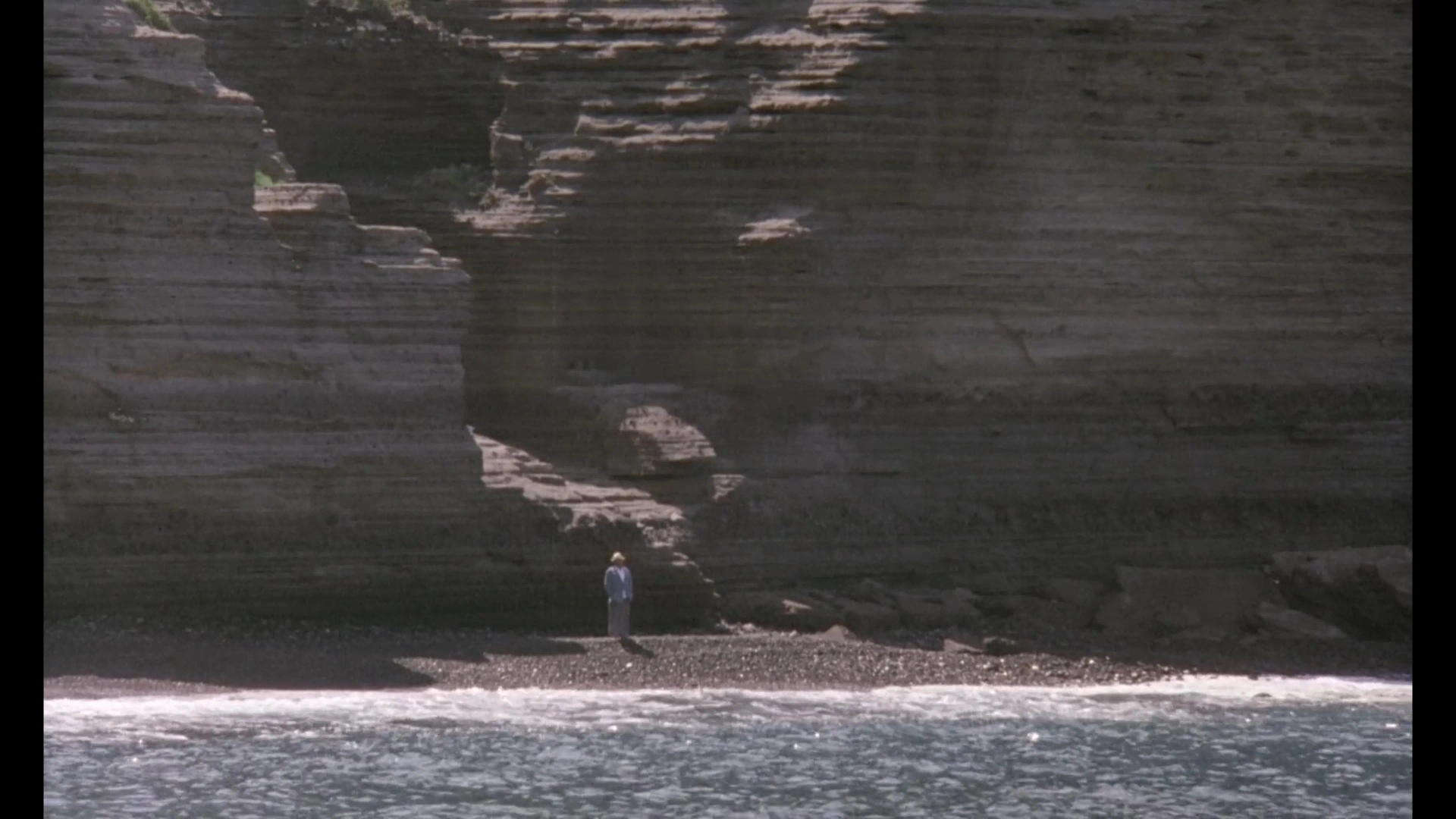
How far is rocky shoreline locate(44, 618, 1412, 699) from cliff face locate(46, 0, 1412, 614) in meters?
1.46

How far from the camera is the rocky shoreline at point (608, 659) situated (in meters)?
16.4

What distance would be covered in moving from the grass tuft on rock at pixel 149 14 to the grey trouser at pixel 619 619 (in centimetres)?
670

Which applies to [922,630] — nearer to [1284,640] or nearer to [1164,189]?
[1284,640]

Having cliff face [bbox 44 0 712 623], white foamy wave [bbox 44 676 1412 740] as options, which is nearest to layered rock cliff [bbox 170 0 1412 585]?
cliff face [bbox 44 0 712 623]

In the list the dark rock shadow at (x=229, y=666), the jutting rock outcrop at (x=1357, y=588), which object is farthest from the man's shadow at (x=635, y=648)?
the jutting rock outcrop at (x=1357, y=588)

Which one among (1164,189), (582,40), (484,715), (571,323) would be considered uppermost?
(582,40)

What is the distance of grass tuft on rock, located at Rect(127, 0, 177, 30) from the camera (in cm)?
1916

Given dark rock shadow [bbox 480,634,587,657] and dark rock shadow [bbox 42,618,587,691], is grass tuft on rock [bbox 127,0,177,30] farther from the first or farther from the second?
dark rock shadow [bbox 480,634,587,657]

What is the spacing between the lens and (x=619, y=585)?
1822cm

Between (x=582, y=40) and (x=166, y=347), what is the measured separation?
5.60m

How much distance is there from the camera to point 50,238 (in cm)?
1700

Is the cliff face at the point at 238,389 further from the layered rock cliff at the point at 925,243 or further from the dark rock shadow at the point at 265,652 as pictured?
the layered rock cliff at the point at 925,243
